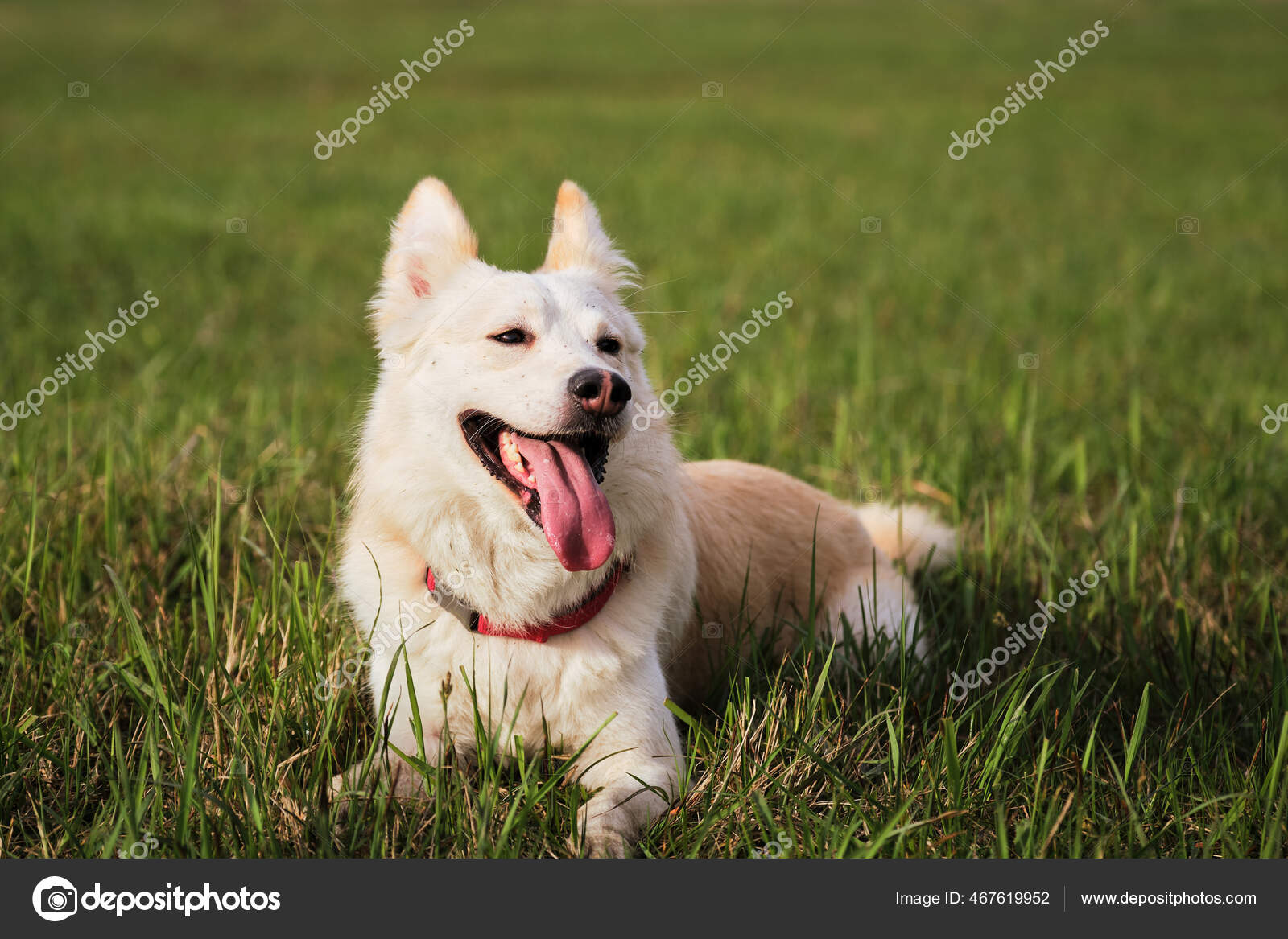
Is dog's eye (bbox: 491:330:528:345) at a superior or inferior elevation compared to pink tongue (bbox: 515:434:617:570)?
superior

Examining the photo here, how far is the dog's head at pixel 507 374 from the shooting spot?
229 centimetres

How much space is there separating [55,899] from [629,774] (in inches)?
46.7

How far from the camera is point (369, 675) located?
2.56 meters

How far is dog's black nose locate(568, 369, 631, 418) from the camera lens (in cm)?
225

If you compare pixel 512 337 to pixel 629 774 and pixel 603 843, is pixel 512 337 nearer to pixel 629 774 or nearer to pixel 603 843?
pixel 629 774

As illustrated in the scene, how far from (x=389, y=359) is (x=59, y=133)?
678 inches

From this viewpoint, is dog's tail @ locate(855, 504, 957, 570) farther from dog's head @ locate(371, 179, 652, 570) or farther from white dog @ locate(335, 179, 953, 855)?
dog's head @ locate(371, 179, 652, 570)

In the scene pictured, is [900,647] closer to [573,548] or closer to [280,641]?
[573,548]

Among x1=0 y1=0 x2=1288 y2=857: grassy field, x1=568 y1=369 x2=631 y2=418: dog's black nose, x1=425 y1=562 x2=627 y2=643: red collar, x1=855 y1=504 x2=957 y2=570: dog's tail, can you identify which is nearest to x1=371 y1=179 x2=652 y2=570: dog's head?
x1=568 y1=369 x2=631 y2=418: dog's black nose

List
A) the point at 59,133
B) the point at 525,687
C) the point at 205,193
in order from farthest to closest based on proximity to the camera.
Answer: the point at 59,133, the point at 205,193, the point at 525,687

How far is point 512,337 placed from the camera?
97.7 inches

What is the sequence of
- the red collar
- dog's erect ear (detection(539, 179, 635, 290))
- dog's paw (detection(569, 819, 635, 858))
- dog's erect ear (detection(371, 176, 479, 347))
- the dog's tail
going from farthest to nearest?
the dog's tail, dog's erect ear (detection(539, 179, 635, 290)), dog's erect ear (detection(371, 176, 479, 347)), the red collar, dog's paw (detection(569, 819, 635, 858))

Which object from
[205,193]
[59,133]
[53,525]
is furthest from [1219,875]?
[59,133]

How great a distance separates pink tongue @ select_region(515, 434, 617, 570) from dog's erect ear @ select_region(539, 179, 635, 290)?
74cm
